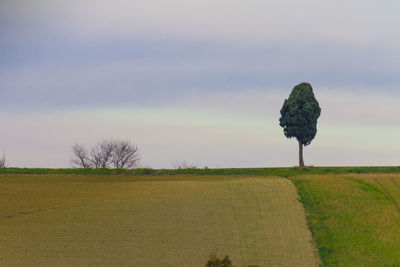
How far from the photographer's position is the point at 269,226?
45656 millimetres

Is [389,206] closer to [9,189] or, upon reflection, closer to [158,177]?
[158,177]

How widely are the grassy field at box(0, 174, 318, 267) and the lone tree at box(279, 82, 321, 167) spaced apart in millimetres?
12960

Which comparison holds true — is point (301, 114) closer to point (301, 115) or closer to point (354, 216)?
point (301, 115)

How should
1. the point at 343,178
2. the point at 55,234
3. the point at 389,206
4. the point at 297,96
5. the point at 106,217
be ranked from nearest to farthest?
the point at 55,234 < the point at 106,217 < the point at 389,206 < the point at 343,178 < the point at 297,96

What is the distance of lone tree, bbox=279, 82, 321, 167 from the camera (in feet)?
227

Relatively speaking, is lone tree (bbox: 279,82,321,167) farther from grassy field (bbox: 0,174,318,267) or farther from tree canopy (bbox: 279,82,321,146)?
grassy field (bbox: 0,174,318,267)

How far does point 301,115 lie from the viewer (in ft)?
227

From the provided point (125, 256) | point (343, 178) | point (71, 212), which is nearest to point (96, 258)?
point (125, 256)

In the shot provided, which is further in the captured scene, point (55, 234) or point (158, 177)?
point (158, 177)

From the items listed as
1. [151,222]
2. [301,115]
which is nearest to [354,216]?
[151,222]

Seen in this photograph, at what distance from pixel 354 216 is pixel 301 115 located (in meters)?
23.0

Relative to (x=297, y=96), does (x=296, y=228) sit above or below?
below

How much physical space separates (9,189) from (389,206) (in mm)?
37719

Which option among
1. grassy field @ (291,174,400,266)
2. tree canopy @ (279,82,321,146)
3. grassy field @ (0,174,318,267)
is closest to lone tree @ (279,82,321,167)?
tree canopy @ (279,82,321,146)
